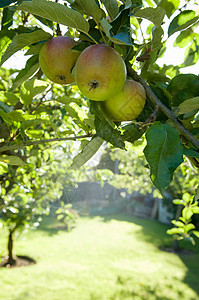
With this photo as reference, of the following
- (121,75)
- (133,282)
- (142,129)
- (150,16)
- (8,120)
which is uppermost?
(150,16)

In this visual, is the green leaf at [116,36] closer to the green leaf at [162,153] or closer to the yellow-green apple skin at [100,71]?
the yellow-green apple skin at [100,71]

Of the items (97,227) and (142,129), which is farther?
(97,227)

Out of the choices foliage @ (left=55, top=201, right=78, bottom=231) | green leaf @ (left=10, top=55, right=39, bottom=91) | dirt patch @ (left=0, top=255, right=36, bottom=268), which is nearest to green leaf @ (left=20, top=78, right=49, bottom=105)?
green leaf @ (left=10, top=55, right=39, bottom=91)

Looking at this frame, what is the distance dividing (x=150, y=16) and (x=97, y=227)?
1033cm

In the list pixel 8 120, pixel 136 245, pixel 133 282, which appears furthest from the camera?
pixel 136 245

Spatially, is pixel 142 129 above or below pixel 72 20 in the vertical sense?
below

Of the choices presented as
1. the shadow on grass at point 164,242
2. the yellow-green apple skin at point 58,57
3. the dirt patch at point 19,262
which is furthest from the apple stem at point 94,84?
the dirt patch at point 19,262

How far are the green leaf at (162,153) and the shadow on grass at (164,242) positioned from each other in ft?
17.8

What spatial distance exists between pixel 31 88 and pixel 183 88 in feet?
1.68

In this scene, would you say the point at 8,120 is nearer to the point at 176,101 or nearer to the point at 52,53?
the point at 52,53

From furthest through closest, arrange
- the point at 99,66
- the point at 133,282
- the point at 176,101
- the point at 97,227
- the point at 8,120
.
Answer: the point at 97,227, the point at 133,282, the point at 8,120, the point at 176,101, the point at 99,66

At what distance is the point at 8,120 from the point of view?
3.22ft

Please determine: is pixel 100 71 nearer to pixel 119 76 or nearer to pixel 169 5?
pixel 119 76

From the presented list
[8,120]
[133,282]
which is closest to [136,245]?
[133,282]
